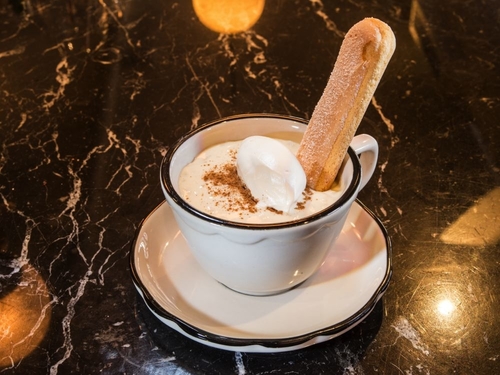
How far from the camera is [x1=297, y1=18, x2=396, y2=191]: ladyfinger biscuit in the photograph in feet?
2.27

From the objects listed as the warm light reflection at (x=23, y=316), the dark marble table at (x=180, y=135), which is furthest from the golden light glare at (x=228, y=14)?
the warm light reflection at (x=23, y=316)

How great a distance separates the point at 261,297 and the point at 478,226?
0.38 meters

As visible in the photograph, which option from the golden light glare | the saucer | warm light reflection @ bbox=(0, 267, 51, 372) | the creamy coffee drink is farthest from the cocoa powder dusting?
the golden light glare

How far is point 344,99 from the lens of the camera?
728 millimetres

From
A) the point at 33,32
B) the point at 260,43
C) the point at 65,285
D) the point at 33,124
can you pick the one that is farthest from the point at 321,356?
the point at 33,32

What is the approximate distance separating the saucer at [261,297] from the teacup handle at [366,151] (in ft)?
0.21

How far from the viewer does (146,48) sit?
137 centimetres

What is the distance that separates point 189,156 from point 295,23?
78 cm

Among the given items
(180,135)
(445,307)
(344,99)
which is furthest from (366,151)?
(180,135)

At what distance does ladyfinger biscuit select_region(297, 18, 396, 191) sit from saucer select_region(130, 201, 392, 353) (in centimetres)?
11

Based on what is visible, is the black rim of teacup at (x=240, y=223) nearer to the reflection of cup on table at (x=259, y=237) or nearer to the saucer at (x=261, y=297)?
the reflection of cup on table at (x=259, y=237)

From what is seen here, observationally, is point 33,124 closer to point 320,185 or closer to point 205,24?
point 205,24

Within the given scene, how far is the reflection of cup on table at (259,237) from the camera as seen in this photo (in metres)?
0.65

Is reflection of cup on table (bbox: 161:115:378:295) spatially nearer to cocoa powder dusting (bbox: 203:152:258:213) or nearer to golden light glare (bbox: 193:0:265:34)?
cocoa powder dusting (bbox: 203:152:258:213)
